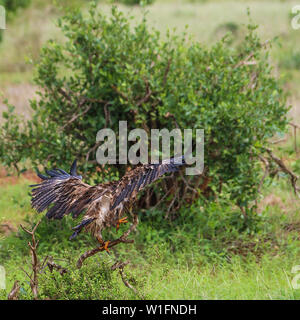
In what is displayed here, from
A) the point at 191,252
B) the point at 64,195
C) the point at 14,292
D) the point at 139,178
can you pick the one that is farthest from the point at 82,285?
the point at 191,252

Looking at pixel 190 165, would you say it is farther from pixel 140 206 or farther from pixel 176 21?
pixel 176 21

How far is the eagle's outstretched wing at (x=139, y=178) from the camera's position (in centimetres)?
326

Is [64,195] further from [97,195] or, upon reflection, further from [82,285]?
[82,285]

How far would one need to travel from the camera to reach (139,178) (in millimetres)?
3285

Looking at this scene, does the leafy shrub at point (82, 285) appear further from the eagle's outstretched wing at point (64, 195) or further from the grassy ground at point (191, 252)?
the eagle's outstretched wing at point (64, 195)

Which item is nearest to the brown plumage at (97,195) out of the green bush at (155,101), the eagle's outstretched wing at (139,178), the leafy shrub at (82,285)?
the eagle's outstretched wing at (139,178)

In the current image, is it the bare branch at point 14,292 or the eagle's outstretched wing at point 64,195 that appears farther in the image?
the eagle's outstretched wing at point 64,195

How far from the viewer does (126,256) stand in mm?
5254

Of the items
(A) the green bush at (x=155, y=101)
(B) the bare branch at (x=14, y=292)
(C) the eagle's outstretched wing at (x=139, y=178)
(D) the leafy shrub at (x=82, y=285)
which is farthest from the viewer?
(A) the green bush at (x=155, y=101)

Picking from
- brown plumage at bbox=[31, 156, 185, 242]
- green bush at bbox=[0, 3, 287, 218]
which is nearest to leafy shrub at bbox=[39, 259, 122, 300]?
brown plumage at bbox=[31, 156, 185, 242]

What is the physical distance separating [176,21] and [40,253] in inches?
665

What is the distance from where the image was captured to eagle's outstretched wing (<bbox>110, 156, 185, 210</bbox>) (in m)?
3.26

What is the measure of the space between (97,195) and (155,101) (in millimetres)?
2358
